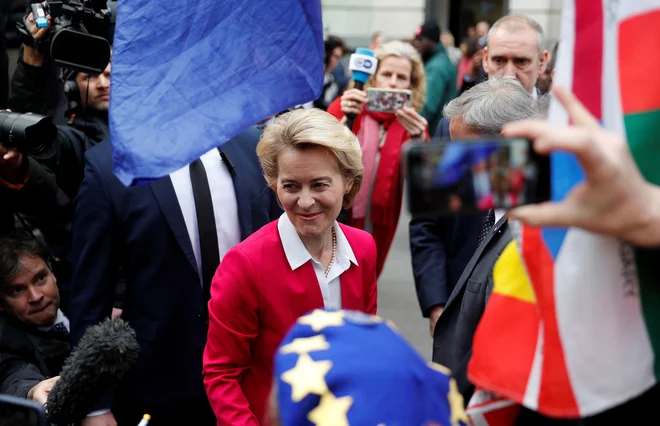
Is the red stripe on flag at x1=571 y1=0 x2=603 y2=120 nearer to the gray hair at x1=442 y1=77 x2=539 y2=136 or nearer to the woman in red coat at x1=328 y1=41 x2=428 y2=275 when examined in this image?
the gray hair at x1=442 y1=77 x2=539 y2=136

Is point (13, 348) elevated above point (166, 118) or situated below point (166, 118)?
below

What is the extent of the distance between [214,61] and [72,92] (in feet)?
6.10

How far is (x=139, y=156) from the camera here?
218 centimetres

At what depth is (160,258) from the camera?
309 cm

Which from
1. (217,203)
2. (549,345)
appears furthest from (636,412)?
(217,203)

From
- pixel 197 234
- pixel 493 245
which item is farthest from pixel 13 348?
pixel 493 245

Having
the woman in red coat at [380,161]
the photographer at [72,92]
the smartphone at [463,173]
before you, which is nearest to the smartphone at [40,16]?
the photographer at [72,92]

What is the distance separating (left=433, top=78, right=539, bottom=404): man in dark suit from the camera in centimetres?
223

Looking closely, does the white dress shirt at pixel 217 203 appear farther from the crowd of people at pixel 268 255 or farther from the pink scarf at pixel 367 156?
the pink scarf at pixel 367 156

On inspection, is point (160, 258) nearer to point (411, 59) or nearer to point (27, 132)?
point (27, 132)

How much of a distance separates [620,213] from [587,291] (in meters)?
0.22

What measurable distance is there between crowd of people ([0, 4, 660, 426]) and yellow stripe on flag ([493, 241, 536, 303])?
0.60ft

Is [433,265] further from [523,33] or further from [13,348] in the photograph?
[13,348]

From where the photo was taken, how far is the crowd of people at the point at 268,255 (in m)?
1.34
